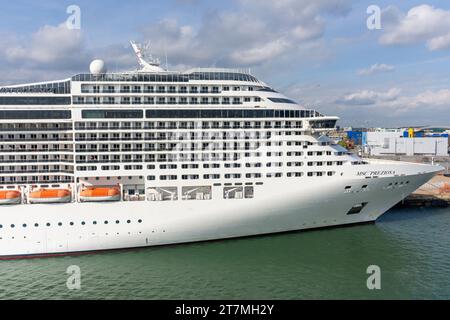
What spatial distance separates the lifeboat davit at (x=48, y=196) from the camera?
746 inches

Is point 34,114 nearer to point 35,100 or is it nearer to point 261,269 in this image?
point 35,100

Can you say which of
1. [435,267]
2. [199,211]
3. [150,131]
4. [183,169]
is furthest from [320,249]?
[150,131]

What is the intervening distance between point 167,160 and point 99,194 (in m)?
4.18

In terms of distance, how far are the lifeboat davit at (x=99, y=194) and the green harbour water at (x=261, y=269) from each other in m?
3.15

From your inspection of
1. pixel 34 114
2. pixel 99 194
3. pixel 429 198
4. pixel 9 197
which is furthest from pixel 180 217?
pixel 429 198

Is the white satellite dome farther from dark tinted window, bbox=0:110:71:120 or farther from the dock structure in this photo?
the dock structure

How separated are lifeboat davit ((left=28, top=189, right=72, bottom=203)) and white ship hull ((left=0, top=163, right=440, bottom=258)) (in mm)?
289

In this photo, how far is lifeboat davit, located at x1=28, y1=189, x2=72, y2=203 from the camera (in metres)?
19.0

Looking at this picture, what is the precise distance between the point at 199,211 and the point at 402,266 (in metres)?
10.9

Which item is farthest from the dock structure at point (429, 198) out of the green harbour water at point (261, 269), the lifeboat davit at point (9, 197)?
the lifeboat davit at point (9, 197)

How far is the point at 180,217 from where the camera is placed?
783 inches

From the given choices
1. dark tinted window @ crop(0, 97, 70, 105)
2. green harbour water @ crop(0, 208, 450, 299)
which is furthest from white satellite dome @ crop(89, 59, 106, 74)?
green harbour water @ crop(0, 208, 450, 299)

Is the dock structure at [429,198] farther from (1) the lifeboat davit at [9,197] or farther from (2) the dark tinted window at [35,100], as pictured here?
(1) the lifeboat davit at [9,197]

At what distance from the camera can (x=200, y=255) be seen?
761 inches
